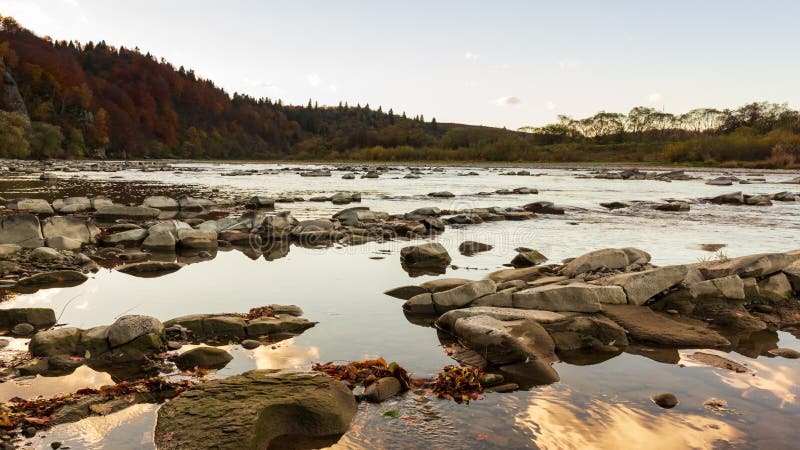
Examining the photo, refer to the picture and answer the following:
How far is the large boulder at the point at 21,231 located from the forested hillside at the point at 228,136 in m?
70.5

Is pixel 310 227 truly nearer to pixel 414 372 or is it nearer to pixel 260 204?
pixel 260 204

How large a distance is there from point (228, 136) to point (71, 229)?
627 feet

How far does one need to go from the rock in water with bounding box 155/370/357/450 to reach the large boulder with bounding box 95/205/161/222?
1586cm

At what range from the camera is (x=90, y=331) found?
6371 millimetres

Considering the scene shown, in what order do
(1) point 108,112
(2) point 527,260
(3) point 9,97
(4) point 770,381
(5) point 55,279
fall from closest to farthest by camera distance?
(4) point 770,381
(5) point 55,279
(2) point 527,260
(3) point 9,97
(1) point 108,112

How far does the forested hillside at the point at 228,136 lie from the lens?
78.8 metres

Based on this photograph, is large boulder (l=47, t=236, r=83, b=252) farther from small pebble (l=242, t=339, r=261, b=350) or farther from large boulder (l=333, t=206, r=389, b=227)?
small pebble (l=242, t=339, r=261, b=350)

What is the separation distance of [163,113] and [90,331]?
629ft

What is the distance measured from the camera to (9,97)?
102 m

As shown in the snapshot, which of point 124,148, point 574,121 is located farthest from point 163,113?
point 574,121

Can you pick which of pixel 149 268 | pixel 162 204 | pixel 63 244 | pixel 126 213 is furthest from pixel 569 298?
pixel 162 204

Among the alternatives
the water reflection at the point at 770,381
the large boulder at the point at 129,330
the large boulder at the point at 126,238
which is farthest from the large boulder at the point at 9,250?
the water reflection at the point at 770,381

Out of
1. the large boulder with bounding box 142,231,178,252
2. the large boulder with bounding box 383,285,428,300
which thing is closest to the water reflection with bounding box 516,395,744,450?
the large boulder with bounding box 383,285,428,300

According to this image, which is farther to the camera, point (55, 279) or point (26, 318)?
point (55, 279)
